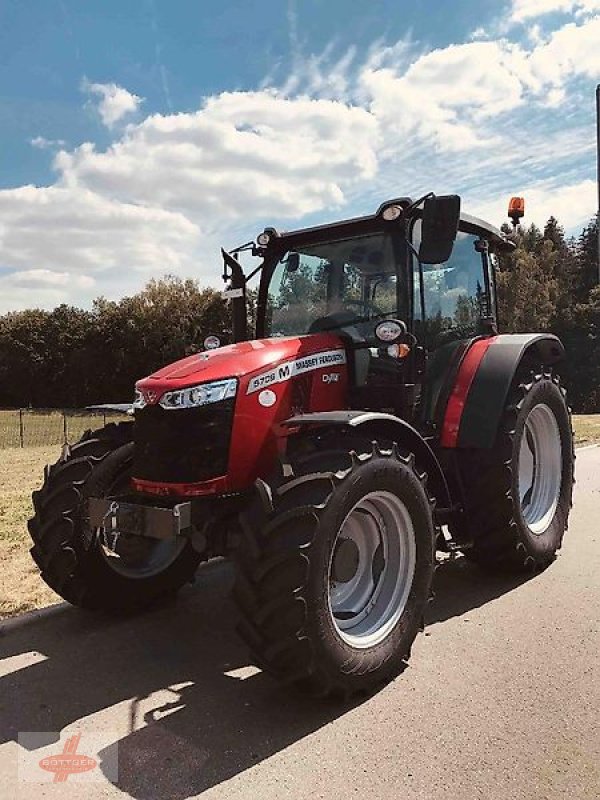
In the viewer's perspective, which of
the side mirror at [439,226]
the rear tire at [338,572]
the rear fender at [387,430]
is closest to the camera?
the rear tire at [338,572]

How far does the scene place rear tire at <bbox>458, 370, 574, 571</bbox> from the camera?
4641 mm

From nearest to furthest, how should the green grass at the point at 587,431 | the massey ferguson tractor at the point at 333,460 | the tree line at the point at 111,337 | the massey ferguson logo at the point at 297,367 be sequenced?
the massey ferguson tractor at the point at 333,460 < the massey ferguson logo at the point at 297,367 < the green grass at the point at 587,431 < the tree line at the point at 111,337

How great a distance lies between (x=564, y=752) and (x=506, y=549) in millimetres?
1921

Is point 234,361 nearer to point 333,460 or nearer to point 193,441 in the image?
point 193,441

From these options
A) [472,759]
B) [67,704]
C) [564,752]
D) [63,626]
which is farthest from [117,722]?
[564,752]

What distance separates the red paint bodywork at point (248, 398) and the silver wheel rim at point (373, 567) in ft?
1.89

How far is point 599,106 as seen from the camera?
11.9 m

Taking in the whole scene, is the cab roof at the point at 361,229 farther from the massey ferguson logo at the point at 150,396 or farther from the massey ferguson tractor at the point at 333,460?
the massey ferguson logo at the point at 150,396

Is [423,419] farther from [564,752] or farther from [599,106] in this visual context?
[599,106]

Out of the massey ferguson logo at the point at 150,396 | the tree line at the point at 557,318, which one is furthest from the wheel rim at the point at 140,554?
the tree line at the point at 557,318

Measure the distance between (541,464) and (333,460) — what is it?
2.84m

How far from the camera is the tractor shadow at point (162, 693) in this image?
2.86m

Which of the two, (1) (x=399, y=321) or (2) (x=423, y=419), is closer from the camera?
(1) (x=399, y=321)

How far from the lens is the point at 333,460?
3402mm
